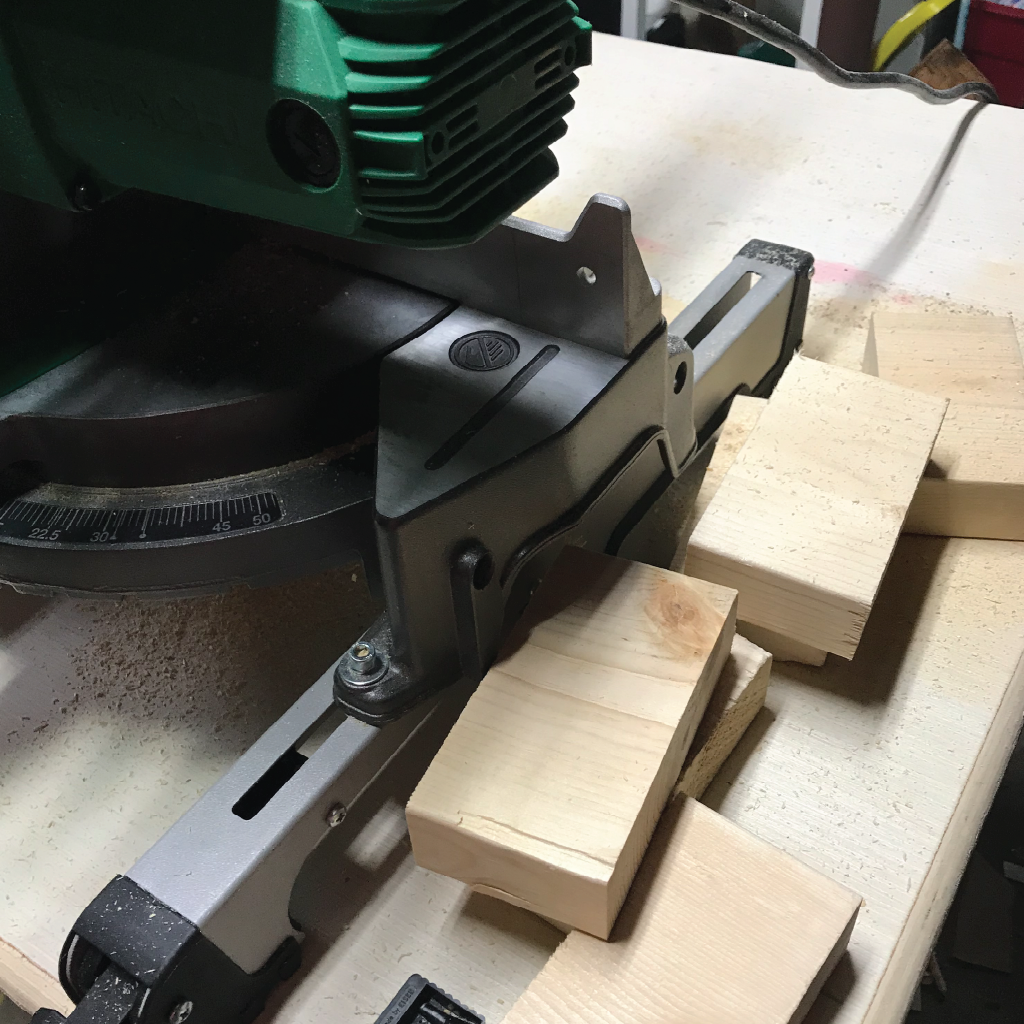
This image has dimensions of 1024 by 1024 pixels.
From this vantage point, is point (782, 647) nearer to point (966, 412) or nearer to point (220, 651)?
point (966, 412)

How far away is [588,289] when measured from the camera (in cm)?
67

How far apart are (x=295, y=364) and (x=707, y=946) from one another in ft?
1.54

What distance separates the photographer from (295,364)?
688 mm

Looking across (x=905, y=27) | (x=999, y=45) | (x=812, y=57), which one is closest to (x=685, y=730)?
(x=812, y=57)

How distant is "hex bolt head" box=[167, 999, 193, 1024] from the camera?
1.79 ft

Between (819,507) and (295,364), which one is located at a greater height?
(295,364)

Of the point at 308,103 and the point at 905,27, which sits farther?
the point at 905,27

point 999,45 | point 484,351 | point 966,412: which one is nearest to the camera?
point 484,351

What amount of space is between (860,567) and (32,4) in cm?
66

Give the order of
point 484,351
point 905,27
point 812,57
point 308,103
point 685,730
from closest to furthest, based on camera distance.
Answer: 1. point 308,103
2. point 685,730
3. point 484,351
4. point 812,57
5. point 905,27

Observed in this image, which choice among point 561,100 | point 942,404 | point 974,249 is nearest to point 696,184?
point 974,249

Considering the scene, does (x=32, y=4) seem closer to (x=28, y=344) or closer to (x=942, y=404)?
(x=28, y=344)

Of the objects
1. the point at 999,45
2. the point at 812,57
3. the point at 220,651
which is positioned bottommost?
the point at 999,45

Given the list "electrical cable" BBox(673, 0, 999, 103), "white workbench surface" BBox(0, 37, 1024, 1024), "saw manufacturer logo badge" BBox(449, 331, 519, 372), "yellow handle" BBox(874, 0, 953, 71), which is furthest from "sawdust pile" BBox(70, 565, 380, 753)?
"yellow handle" BBox(874, 0, 953, 71)
